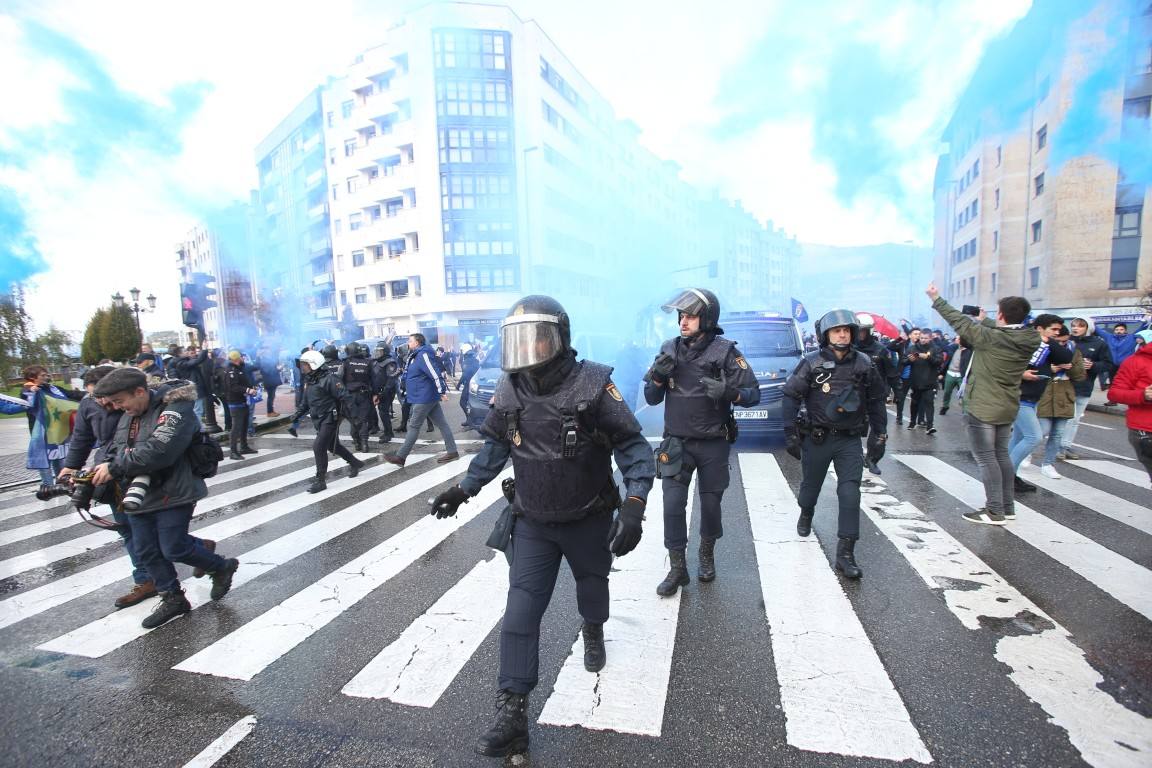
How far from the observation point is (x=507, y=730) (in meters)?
2.23

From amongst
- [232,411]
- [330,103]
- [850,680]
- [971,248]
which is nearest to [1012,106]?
[850,680]

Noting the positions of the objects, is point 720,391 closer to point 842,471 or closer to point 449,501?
point 842,471

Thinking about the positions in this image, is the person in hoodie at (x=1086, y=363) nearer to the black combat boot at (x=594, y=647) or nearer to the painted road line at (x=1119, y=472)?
the painted road line at (x=1119, y=472)

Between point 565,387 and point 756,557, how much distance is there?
8.48 ft

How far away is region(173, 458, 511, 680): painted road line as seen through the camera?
3.01m

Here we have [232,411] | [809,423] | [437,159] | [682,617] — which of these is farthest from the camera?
[437,159]

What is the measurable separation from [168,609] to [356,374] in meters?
5.27

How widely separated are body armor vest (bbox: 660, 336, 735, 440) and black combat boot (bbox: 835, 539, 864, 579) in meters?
1.24

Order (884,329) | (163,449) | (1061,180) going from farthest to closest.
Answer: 1. (1061,180)
2. (884,329)
3. (163,449)

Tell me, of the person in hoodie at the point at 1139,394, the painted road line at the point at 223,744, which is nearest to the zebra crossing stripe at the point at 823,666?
the person in hoodie at the point at 1139,394

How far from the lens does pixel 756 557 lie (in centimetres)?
417

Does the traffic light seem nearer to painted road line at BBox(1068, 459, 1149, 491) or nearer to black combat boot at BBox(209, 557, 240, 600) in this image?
black combat boot at BBox(209, 557, 240, 600)

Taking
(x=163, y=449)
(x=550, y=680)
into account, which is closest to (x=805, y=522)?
(x=550, y=680)

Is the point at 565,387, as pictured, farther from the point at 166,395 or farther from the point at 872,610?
the point at 166,395
